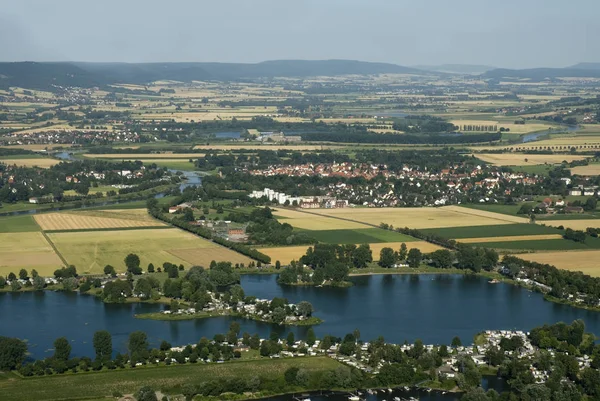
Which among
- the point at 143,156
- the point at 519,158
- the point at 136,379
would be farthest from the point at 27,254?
the point at 519,158

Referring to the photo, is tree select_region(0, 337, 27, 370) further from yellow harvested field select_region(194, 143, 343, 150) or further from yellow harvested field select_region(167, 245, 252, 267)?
yellow harvested field select_region(194, 143, 343, 150)

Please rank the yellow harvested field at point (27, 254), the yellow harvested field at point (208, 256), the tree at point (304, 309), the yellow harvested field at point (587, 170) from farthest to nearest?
the yellow harvested field at point (587, 170) < the yellow harvested field at point (208, 256) < the yellow harvested field at point (27, 254) < the tree at point (304, 309)

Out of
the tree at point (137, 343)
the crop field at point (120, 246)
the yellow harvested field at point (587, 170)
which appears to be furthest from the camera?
the yellow harvested field at point (587, 170)

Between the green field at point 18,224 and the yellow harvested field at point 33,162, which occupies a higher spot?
the yellow harvested field at point 33,162

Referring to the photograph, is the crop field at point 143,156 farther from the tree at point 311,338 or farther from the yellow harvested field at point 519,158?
the tree at point 311,338

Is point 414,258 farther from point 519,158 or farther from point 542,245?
point 519,158

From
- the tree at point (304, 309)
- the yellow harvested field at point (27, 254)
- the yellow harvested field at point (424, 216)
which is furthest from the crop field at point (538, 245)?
the yellow harvested field at point (27, 254)
